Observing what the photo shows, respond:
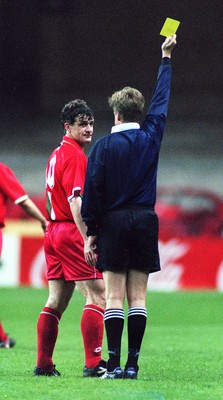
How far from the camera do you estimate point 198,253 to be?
19.2 metres

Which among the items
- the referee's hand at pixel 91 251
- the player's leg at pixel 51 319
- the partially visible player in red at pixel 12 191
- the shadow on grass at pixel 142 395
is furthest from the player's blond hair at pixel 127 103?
the partially visible player in red at pixel 12 191

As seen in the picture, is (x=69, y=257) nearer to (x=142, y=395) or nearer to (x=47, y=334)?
(x=47, y=334)

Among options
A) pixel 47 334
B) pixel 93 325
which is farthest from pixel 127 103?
pixel 47 334

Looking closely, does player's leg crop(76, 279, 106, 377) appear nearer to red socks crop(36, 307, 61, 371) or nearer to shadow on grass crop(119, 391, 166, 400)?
red socks crop(36, 307, 61, 371)

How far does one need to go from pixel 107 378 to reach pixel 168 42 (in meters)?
2.12

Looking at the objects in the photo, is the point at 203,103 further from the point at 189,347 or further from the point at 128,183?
the point at 128,183

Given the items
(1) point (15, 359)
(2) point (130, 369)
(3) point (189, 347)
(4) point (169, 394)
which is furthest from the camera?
(3) point (189, 347)

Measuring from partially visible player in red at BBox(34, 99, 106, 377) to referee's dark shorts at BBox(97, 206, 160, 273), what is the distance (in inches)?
12.9

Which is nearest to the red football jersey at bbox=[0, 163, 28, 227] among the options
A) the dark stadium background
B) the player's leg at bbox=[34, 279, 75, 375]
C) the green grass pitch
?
the green grass pitch

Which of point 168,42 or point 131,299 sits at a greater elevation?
point 168,42

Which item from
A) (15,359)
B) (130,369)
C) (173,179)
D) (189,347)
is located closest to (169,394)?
(130,369)

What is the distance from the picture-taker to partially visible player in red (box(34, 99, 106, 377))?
6832mm

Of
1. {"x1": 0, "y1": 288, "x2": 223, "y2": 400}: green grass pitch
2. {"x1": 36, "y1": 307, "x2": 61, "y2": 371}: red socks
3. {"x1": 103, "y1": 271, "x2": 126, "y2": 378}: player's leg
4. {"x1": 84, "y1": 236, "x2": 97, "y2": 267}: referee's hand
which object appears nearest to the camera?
{"x1": 0, "y1": 288, "x2": 223, "y2": 400}: green grass pitch

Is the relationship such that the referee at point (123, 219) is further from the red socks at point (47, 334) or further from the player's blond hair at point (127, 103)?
the red socks at point (47, 334)
